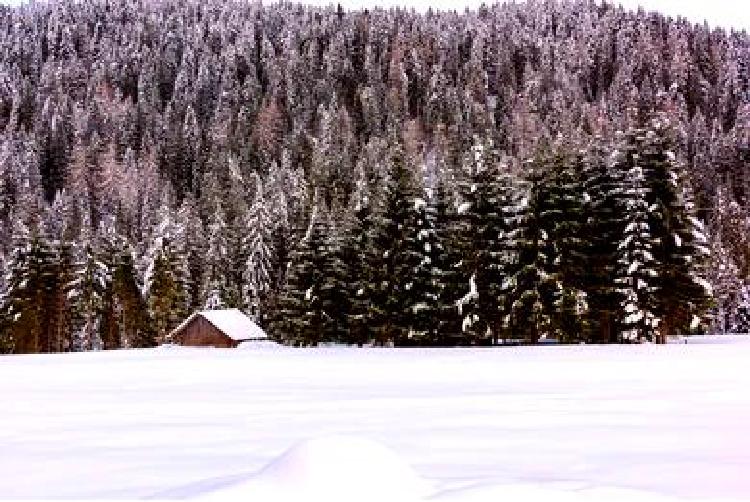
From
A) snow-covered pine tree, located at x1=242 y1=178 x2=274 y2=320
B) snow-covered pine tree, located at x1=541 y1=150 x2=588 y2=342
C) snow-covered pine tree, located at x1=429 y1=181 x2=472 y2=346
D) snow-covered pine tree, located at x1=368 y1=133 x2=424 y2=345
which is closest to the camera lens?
snow-covered pine tree, located at x1=541 y1=150 x2=588 y2=342

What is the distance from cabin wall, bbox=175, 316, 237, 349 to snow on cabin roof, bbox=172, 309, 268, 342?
1.14ft

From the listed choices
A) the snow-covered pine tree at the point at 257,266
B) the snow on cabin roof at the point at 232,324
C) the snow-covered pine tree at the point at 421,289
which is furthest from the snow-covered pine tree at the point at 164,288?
the snow-covered pine tree at the point at 421,289

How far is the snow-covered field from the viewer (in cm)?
678

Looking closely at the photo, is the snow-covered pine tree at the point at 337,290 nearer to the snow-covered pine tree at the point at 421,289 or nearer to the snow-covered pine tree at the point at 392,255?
the snow-covered pine tree at the point at 392,255

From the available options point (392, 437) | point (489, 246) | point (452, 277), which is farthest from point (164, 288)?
point (392, 437)

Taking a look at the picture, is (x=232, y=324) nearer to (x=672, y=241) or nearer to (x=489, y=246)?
(x=489, y=246)

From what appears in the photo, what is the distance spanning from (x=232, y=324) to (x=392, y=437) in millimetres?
54663

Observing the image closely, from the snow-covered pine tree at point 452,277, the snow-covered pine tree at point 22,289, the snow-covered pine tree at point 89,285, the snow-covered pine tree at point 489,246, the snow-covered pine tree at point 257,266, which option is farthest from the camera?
the snow-covered pine tree at point 257,266

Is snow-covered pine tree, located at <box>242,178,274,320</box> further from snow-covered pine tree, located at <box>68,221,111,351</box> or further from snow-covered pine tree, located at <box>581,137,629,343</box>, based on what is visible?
snow-covered pine tree, located at <box>581,137,629,343</box>

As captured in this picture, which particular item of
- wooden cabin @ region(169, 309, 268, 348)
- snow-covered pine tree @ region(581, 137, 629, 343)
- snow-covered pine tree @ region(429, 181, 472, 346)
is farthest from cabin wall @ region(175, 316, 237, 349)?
snow-covered pine tree @ region(581, 137, 629, 343)

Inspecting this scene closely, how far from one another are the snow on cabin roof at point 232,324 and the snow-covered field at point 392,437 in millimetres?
38239

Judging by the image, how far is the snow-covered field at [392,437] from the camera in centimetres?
678

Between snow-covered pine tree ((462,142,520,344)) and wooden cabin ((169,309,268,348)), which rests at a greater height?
snow-covered pine tree ((462,142,520,344))

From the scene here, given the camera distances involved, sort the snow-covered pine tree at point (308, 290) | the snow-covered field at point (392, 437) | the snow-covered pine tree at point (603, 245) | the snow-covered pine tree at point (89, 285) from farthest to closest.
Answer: the snow-covered pine tree at point (89, 285) → the snow-covered pine tree at point (308, 290) → the snow-covered pine tree at point (603, 245) → the snow-covered field at point (392, 437)
